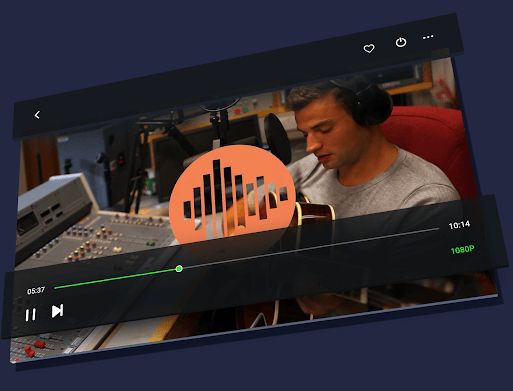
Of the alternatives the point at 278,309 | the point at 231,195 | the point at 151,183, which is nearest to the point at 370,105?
the point at 231,195

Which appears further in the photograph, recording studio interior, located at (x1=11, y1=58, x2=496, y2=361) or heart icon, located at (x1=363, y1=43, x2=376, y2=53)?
heart icon, located at (x1=363, y1=43, x2=376, y2=53)

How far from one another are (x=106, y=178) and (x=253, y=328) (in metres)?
0.77

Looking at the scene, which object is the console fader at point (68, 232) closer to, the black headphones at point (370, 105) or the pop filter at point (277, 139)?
the pop filter at point (277, 139)

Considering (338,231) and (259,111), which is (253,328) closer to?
(338,231)

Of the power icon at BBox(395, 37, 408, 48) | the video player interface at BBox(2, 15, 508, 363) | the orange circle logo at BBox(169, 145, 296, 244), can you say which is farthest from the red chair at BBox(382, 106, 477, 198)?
the orange circle logo at BBox(169, 145, 296, 244)

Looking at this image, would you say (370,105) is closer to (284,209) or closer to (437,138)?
(437,138)

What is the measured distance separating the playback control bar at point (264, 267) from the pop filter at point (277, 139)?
214 mm

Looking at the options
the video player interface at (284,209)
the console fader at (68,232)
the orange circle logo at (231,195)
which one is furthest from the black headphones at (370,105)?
the console fader at (68,232)

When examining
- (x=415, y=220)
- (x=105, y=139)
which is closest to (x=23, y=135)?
(x=105, y=139)

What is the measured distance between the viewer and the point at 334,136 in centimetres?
199

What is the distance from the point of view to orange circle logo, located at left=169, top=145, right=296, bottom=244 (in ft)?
6.49

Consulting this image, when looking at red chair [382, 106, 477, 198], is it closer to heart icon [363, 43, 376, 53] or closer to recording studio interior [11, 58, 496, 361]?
recording studio interior [11, 58, 496, 361]

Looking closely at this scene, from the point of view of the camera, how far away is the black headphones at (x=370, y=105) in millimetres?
1969

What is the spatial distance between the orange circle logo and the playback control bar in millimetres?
49
